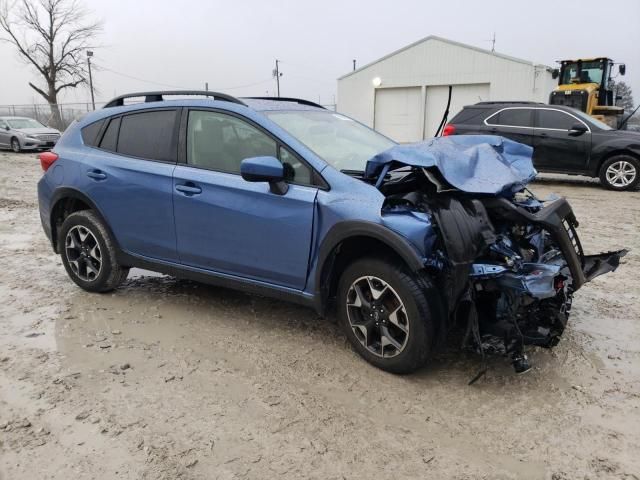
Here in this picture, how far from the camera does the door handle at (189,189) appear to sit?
3.97 metres

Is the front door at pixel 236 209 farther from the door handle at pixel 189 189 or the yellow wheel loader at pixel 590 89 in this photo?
the yellow wheel loader at pixel 590 89

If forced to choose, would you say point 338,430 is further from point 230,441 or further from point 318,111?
point 318,111

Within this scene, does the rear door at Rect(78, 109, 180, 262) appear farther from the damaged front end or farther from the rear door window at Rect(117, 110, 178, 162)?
the damaged front end

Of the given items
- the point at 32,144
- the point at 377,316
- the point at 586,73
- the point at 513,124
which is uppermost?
the point at 586,73

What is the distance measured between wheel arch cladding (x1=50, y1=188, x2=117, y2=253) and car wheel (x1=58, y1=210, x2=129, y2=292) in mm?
84

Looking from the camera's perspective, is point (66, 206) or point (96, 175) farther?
point (66, 206)

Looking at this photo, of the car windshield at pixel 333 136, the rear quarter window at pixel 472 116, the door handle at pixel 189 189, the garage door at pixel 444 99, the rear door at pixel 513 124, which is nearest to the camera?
the car windshield at pixel 333 136

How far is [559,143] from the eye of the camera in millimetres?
10836

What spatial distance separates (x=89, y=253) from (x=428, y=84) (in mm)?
24984

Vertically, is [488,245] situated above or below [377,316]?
above

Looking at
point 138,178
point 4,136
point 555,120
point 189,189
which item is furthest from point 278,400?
point 4,136

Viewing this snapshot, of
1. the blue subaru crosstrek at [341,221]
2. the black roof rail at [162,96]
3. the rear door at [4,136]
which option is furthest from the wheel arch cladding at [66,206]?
the rear door at [4,136]

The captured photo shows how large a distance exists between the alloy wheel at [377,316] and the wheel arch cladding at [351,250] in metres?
0.18

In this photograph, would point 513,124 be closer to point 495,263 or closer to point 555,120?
point 555,120
